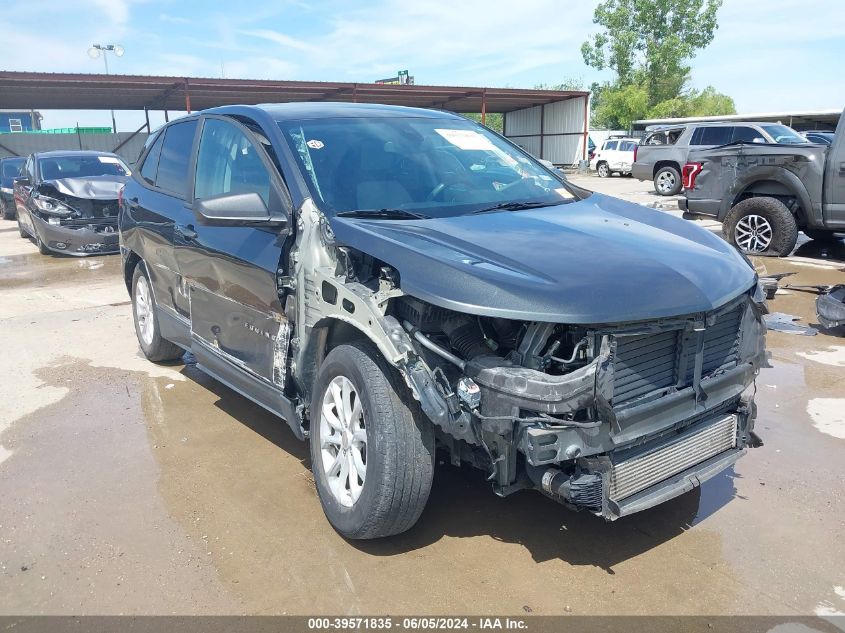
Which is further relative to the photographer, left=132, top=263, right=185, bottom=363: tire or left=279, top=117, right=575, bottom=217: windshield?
left=132, top=263, right=185, bottom=363: tire

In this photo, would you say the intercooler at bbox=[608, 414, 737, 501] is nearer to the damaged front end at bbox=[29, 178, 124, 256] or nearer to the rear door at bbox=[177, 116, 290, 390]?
the rear door at bbox=[177, 116, 290, 390]

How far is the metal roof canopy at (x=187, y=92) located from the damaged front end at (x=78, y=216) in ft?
41.9

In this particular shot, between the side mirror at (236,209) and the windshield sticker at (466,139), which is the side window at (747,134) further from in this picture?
the side mirror at (236,209)

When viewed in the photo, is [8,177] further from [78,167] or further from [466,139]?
[466,139]

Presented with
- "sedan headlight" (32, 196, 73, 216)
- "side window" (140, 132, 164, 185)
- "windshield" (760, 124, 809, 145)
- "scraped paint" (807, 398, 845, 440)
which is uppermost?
"windshield" (760, 124, 809, 145)

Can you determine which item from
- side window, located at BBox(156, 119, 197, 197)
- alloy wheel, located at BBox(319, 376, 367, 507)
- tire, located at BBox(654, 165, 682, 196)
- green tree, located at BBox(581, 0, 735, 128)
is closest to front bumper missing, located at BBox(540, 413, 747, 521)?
alloy wheel, located at BBox(319, 376, 367, 507)

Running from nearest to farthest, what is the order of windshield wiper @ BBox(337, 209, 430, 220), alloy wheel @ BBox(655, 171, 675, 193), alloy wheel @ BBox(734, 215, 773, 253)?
windshield wiper @ BBox(337, 209, 430, 220), alloy wheel @ BBox(734, 215, 773, 253), alloy wheel @ BBox(655, 171, 675, 193)

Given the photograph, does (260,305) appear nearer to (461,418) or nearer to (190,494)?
(190,494)

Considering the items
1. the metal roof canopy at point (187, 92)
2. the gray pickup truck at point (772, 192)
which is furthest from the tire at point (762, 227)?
the metal roof canopy at point (187, 92)

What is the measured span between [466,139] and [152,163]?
2.55m

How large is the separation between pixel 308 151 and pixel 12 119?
253 ft

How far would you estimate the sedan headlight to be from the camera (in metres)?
11.3

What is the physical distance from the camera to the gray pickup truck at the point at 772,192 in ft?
28.2

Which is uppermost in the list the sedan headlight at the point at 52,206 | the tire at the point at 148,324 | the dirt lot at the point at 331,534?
the sedan headlight at the point at 52,206
